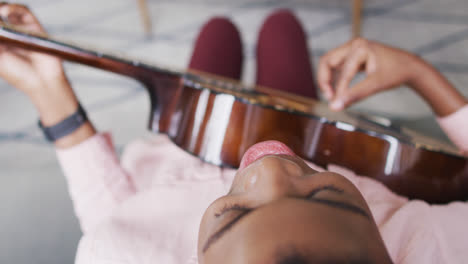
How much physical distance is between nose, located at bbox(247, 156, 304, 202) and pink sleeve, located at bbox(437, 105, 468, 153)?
38 centimetres

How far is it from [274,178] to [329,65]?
380 mm

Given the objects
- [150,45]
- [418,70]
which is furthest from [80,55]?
[150,45]

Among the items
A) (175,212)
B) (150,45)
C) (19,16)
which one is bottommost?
(175,212)

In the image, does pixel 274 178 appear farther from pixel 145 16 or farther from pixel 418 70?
pixel 145 16

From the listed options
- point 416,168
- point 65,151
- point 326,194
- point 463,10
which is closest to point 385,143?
point 416,168

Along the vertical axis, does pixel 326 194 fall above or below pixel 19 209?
above

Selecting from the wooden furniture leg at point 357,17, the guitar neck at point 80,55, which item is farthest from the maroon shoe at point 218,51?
the wooden furniture leg at point 357,17

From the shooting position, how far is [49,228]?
24.0 inches

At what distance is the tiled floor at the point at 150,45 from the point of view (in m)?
0.76

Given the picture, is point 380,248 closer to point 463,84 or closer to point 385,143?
point 385,143

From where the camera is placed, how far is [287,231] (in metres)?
0.19

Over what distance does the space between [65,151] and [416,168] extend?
0.53 metres

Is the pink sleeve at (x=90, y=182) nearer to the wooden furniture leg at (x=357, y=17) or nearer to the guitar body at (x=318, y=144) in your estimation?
the guitar body at (x=318, y=144)

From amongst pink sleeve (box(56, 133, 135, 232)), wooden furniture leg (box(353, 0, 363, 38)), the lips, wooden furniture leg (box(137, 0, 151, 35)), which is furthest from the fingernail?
wooden furniture leg (box(137, 0, 151, 35))
